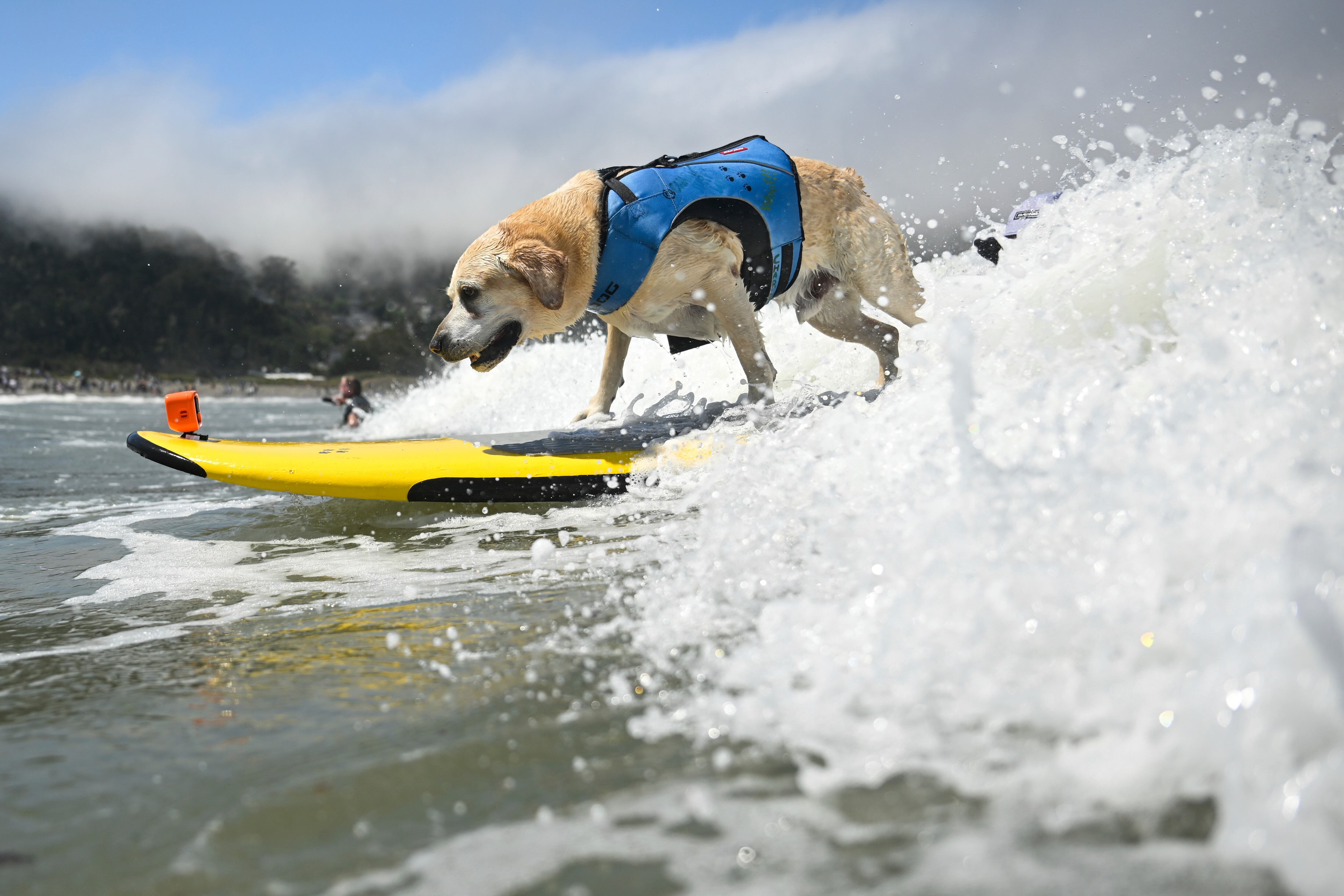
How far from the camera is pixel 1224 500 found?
5.25ft

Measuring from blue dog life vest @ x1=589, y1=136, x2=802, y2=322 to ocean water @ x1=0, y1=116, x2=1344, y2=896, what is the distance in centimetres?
168

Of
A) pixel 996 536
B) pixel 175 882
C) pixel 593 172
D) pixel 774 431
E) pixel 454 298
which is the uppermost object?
pixel 593 172

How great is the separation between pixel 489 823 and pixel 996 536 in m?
1.12

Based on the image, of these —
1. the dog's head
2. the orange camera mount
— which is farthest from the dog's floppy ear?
the orange camera mount

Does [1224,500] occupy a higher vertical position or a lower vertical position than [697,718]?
higher

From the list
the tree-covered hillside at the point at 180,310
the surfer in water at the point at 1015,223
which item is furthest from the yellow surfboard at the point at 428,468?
the tree-covered hillside at the point at 180,310

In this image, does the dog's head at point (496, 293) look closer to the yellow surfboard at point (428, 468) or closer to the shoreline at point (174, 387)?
the yellow surfboard at point (428, 468)

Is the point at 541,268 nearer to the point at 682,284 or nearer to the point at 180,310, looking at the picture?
the point at 682,284

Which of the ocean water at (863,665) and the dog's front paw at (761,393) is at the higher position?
the dog's front paw at (761,393)

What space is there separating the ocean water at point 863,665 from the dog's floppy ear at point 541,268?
1535 mm

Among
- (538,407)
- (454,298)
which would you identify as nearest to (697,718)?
(454,298)

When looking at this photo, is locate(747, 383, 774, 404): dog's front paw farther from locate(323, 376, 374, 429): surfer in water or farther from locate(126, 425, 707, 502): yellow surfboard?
locate(323, 376, 374, 429): surfer in water

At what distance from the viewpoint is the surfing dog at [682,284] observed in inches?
167

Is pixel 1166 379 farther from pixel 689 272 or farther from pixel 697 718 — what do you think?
pixel 689 272
